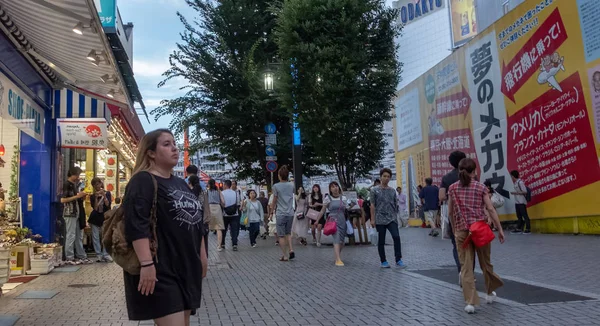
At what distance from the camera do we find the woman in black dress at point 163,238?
2.95 meters

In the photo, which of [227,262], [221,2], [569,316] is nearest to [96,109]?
[227,262]

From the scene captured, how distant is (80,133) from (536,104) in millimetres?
10379

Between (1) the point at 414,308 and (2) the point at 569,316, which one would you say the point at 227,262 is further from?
(2) the point at 569,316

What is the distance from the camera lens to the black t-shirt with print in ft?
9.71

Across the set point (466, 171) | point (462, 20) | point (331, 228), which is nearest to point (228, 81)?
point (331, 228)

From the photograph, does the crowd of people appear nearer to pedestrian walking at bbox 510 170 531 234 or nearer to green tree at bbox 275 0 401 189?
pedestrian walking at bbox 510 170 531 234

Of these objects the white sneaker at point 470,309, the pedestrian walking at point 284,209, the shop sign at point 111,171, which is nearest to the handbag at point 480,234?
the white sneaker at point 470,309

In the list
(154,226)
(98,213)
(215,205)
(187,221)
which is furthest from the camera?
(215,205)

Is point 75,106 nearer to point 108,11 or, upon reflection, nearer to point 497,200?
point 497,200

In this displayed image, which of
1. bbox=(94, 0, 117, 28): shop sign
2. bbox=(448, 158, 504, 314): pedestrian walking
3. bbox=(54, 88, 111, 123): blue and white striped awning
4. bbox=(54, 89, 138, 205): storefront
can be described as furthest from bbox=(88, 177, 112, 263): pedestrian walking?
bbox=(94, 0, 117, 28): shop sign

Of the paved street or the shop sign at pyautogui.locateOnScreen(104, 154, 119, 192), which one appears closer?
the paved street

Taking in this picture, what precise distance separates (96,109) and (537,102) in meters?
10.2

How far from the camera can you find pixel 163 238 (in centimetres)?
307

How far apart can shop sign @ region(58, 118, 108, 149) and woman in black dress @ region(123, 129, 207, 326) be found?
28.3ft
